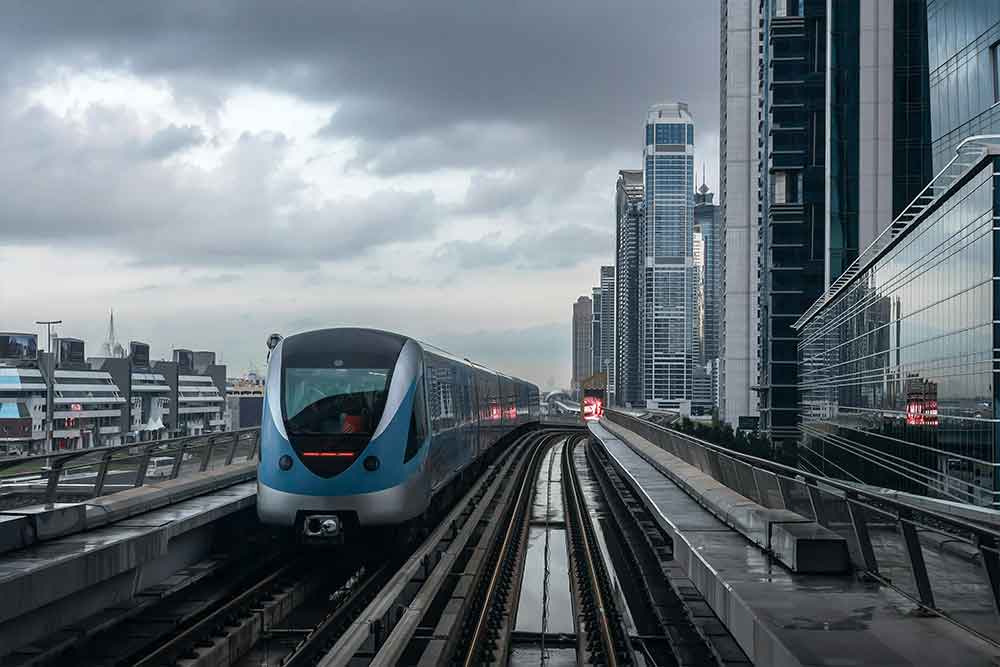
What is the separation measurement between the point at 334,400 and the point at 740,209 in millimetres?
87778

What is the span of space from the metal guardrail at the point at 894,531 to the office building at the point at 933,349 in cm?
1029

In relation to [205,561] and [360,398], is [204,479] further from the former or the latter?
[360,398]

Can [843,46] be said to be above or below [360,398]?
above

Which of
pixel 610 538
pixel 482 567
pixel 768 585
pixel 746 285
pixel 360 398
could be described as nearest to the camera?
pixel 768 585

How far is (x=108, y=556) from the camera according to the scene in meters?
10.7

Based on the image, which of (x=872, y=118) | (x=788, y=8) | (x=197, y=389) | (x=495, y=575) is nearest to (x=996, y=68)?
(x=495, y=575)

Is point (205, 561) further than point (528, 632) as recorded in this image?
Yes

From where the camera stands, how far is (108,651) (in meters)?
10.8

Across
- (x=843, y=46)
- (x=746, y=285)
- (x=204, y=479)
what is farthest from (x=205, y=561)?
(x=746, y=285)

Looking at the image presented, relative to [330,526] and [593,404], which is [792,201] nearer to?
[593,404]

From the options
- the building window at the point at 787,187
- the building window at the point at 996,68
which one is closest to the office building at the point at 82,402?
the building window at the point at 996,68

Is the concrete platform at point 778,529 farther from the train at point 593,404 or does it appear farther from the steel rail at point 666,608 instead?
the train at point 593,404

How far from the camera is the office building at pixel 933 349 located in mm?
21250

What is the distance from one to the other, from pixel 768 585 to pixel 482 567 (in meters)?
7.78
